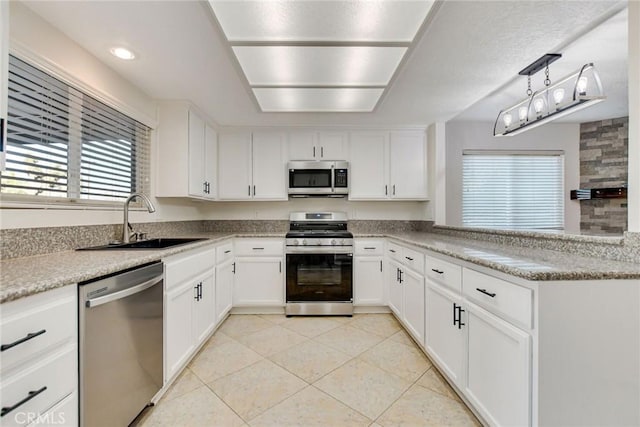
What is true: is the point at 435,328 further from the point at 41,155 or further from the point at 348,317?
the point at 41,155

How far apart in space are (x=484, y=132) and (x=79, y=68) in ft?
13.9

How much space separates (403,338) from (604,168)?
3628 millimetres

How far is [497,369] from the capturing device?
4.14ft

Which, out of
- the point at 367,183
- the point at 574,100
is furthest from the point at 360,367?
the point at 574,100

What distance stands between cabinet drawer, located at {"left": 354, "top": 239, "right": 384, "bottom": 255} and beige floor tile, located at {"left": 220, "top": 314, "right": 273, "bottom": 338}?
1261 mm

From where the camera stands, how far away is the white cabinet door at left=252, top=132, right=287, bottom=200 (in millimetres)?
3414

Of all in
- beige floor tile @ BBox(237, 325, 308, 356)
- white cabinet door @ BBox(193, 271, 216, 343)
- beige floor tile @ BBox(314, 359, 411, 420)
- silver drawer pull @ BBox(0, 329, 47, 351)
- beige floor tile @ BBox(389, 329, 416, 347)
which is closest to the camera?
silver drawer pull @ BBox(0, 329, 47, 351)

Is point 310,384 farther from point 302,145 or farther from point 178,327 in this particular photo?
point 302,145

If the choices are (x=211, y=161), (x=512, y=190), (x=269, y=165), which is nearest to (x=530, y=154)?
(x=512, y=190)

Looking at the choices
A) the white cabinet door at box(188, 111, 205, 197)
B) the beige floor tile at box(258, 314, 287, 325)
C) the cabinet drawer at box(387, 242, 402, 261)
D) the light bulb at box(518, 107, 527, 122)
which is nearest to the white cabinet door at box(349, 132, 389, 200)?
the cabinet drawer at box(387, 242, 402, 261)

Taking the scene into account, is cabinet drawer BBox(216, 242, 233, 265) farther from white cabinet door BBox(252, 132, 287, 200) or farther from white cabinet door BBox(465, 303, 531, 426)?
white cabinet door BBox(465, 303, 531, 426)

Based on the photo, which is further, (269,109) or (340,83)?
(269,109)

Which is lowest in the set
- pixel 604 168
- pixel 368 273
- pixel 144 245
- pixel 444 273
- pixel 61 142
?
pixel 368 273

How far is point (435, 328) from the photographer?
192 centimetres
